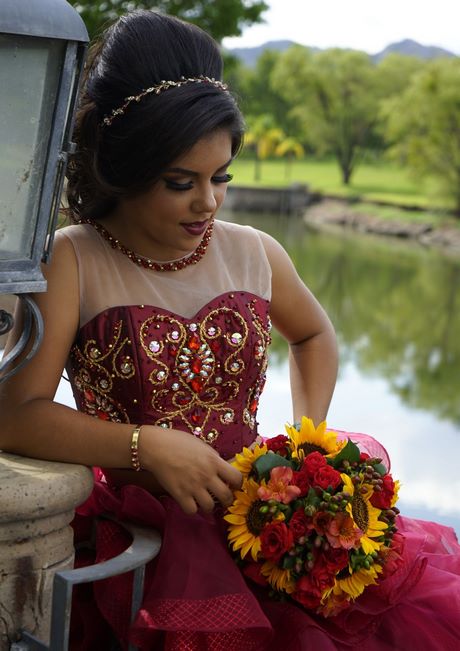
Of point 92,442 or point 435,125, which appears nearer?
point 92,442

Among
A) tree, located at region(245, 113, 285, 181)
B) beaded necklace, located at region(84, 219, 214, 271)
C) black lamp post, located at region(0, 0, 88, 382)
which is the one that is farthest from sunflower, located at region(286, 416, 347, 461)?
tree, located at region(245, 113, 285, 181)

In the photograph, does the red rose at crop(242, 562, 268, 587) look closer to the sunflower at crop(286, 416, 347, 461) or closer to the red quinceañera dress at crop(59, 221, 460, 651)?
the red quinceañera dress at crop(59, 221, 460, 651)

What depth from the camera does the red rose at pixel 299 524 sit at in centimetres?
159

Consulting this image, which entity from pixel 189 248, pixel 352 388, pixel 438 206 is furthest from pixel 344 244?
pixel 189 248

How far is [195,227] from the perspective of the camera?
69.0 inches

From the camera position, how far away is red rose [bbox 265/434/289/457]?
5.60ft

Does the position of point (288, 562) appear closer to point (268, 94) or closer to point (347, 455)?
point (347, 455)

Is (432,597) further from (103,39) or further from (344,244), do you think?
(344,244)

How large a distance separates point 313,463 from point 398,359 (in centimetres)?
872

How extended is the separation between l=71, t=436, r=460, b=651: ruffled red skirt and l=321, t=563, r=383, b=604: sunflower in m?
0.06

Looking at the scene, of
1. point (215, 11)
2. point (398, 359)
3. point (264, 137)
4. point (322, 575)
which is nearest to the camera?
point (322, 575)

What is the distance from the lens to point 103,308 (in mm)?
1752


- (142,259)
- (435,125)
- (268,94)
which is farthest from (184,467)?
(268,94)

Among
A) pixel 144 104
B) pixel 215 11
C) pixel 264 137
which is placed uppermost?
pixel 215 11
